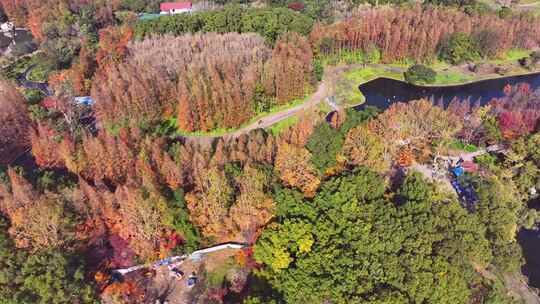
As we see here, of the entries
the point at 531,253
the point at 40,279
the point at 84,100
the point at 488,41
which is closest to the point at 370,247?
the point at 531,253

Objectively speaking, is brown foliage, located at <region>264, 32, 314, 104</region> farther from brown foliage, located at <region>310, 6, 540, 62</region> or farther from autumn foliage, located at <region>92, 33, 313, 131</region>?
brown foliage, located at <region>310, 6, 540, 62</region>

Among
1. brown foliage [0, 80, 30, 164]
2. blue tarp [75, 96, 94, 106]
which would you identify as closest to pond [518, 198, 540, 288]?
blue tarp [75, 96, 94, 106]

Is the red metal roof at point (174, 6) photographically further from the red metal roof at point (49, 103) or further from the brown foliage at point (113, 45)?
the red metal roof at point (49, 103)

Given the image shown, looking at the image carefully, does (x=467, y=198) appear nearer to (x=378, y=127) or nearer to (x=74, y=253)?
(x=378, y=127)

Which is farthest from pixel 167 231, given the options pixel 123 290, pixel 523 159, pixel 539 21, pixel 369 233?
pixel 539 21

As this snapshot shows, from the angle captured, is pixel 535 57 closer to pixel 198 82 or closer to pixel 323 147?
pixel 323 147

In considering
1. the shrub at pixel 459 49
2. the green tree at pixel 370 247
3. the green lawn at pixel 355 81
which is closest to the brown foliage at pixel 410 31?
the shrub at pixel 459 49
